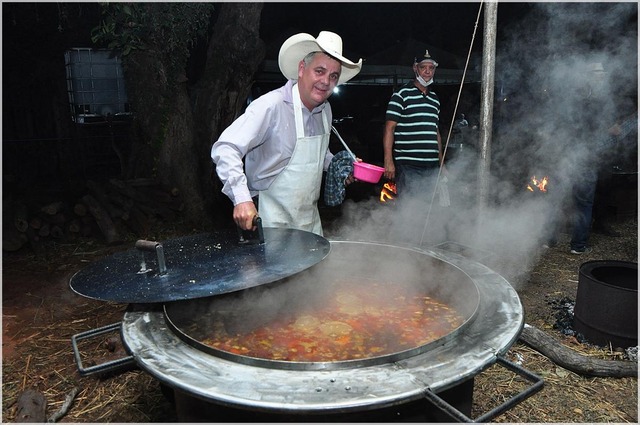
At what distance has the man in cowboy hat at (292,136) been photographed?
3.03 m

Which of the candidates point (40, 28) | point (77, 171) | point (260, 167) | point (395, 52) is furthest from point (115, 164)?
point (260, 167)

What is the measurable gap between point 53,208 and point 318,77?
18.6 ft

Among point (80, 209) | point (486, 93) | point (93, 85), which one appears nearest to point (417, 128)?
point (486, 93)

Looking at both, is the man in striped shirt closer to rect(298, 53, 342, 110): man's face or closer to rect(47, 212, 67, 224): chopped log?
rect(298, 53, 342, 110): man's face

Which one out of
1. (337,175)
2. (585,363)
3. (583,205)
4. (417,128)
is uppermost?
(417,128)

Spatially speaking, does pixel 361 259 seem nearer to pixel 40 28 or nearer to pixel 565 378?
pixel 565 378

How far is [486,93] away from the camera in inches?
162

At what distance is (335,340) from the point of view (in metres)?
2.41

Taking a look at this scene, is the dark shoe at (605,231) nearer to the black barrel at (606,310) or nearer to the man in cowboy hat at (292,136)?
the black barrel at (606,310)

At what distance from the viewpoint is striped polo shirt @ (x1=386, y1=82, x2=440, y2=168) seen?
18.0 ft

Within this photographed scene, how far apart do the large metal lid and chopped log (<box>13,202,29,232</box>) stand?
5.04m

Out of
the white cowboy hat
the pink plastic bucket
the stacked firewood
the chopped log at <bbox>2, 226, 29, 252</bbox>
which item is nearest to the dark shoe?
the pink plastic bucket

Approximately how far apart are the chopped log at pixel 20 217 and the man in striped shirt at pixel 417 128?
17.4 ft

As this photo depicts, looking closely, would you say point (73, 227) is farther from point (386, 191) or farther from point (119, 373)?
point (386, 191)
